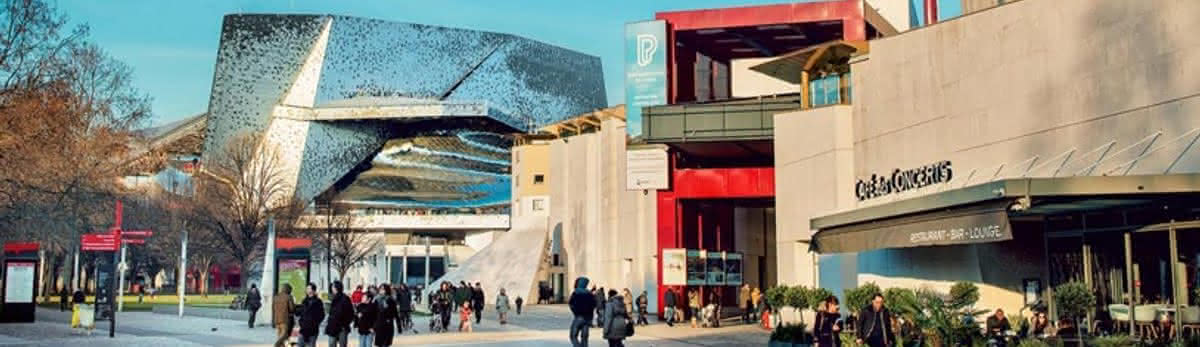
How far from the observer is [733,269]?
44.1 meters

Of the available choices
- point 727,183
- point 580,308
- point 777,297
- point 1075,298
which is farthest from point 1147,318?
point 727,183

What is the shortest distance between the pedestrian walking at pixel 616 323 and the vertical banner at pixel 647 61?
22855 millimetres

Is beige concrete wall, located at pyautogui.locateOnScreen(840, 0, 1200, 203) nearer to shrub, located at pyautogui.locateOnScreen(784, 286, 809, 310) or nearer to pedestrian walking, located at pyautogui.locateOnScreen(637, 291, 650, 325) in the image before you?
shrub, located at pyautogui.locateOnScreen(784, 286, 809, 310)

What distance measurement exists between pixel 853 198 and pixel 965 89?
703 centimetres

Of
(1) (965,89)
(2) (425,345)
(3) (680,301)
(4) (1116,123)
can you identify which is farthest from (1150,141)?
(3) (680,301)

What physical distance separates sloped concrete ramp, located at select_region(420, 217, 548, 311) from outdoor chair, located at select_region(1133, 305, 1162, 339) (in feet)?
139

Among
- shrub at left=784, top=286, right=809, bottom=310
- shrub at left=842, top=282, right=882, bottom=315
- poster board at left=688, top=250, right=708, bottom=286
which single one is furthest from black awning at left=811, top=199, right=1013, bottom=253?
poster board at left=688, top=250, right=708, bottom=286

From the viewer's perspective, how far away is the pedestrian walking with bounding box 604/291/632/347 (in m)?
19.8

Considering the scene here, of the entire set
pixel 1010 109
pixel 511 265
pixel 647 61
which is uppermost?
pixel 647 61

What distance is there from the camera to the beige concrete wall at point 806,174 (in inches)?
1296

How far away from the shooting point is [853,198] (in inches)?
1284

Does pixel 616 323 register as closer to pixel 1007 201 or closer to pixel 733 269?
pixel 1007 201

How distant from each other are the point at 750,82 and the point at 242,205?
85.9 ft

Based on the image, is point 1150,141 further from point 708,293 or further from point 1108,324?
point 708,293
